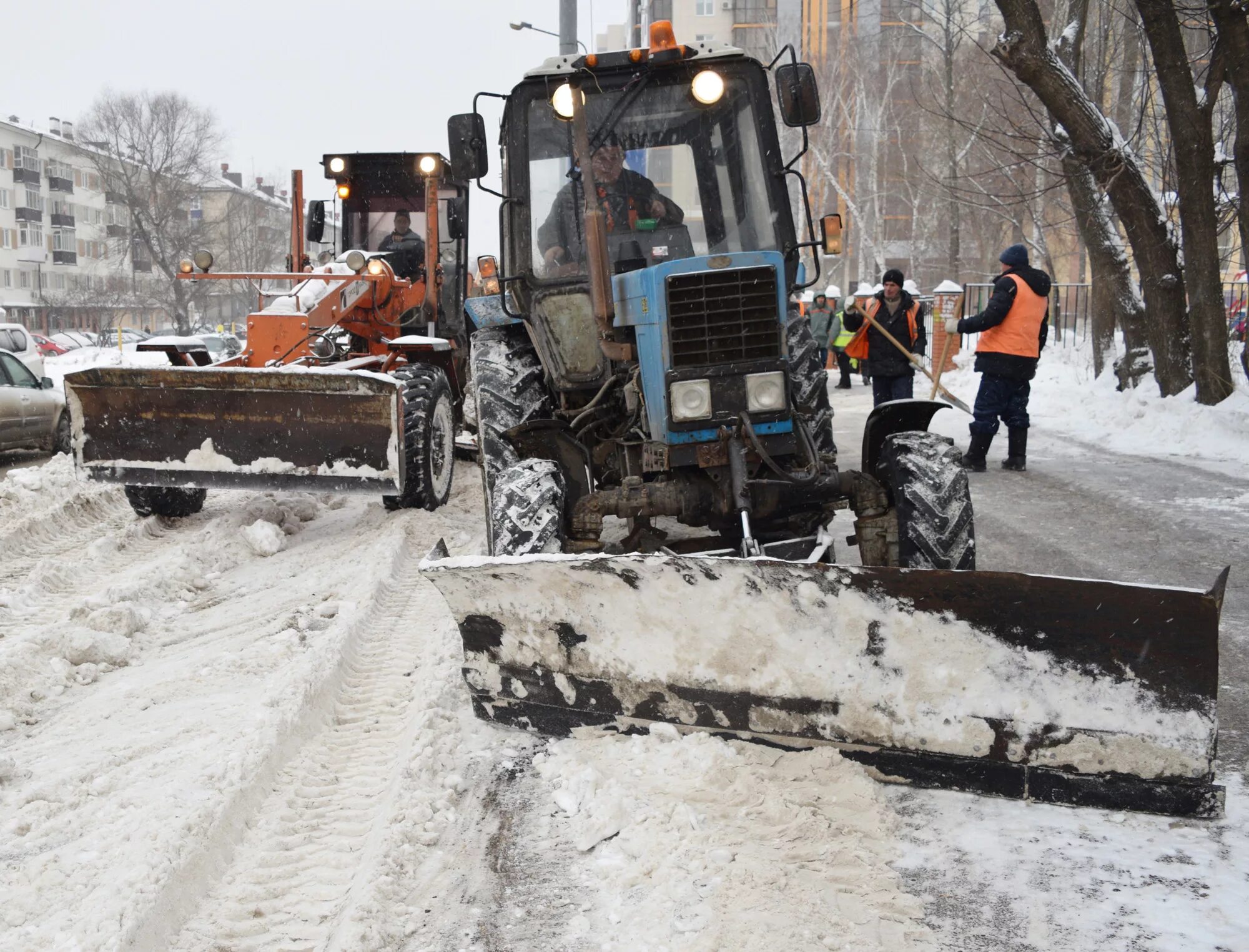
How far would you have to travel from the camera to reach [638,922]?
113 inches

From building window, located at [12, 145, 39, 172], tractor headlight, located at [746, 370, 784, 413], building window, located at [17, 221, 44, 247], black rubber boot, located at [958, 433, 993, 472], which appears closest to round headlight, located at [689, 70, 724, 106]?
tractor headlight, located at [746, 370, 784, 413]

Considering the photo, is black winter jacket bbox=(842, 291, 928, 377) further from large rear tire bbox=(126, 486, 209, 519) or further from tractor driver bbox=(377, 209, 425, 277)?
large rear tire bbox=(126, 486, 209, 519)

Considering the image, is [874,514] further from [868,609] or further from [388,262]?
[388,262]

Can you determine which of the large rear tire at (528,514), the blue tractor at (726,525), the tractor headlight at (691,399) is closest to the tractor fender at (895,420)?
the blue tractor at (726,525)

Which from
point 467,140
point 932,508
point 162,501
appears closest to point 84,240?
point 162,501

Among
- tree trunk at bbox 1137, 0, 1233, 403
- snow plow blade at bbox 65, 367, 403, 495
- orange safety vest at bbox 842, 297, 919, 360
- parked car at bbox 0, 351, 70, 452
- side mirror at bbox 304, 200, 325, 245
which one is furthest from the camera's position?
parked car at bbox 0, 351, 70, 452

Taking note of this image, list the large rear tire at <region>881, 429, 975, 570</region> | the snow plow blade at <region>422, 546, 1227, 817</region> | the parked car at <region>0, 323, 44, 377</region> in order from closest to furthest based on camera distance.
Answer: the snow plow blade at <region>422, 546, 1227, 817</region> < the large rear tire at <region>881, 429, 975, 570</region> < the parked car at <region>0, 323, 44, 377</region>

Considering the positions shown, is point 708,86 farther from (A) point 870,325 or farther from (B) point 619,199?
(A) point 870,325

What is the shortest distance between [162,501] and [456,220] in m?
4.55

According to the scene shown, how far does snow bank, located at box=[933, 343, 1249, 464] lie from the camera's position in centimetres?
1066

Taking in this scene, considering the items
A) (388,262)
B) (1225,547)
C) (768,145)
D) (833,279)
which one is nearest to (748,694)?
(768,145)

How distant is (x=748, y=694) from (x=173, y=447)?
492 centimetres

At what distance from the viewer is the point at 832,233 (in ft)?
17.7

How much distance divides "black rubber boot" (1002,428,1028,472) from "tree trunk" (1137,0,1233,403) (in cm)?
320
